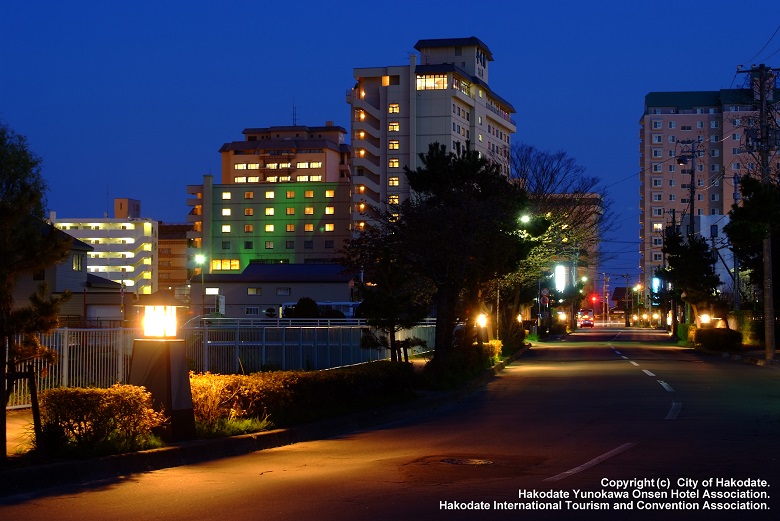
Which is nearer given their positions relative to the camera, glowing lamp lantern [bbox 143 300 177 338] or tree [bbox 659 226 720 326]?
glowing lamp lantern [bbox 143 300 177 338]

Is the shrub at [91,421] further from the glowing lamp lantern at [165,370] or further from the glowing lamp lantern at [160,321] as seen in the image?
the glowing lamp lantern at [160,321]

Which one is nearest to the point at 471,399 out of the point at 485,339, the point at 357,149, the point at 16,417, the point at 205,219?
the point at 16,417

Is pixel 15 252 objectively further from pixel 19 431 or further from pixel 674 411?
pixel 674 411

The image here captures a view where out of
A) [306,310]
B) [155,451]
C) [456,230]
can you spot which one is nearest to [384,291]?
[456,230]

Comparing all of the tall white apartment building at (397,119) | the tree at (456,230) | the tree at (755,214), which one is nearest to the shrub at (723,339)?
the tree at (755,214)

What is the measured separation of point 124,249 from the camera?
129m

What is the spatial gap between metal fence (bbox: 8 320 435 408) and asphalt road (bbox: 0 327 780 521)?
2.74m

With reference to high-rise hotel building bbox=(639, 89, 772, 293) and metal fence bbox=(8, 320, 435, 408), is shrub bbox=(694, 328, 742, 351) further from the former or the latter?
high-rise hotel building bbox=(639, 89, 772, 293)

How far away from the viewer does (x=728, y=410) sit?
17609 mm

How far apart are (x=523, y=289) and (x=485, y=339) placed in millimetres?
18354

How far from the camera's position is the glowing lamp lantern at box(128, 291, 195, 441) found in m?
12.2

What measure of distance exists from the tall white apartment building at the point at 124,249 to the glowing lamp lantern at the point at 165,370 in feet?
384

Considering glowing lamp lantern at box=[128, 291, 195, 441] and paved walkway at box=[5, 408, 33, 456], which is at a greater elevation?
glowing lamp lantern at box=[128, 291, 195, 441]

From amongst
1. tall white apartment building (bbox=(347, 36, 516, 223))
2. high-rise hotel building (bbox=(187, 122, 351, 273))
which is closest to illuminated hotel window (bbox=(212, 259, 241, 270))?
high-rise hotel building (bbox=(187, 122, 351, 273))
